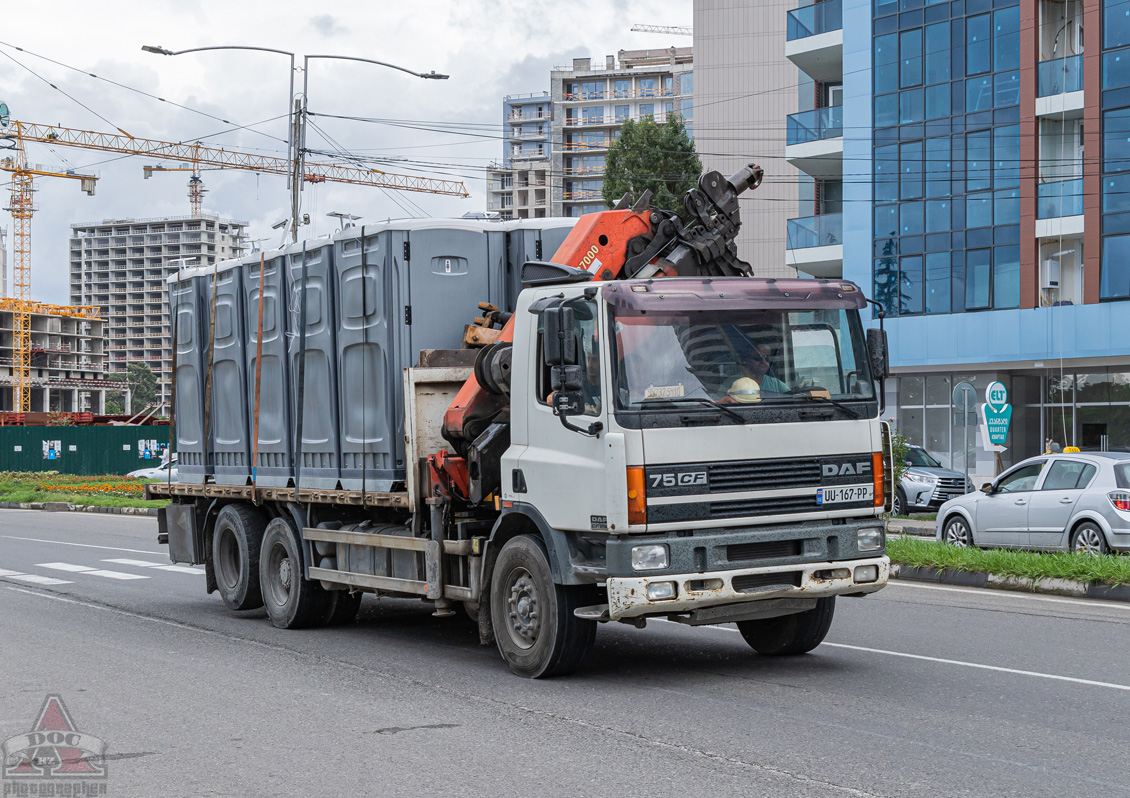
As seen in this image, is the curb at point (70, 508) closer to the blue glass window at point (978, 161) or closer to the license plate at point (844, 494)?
the blue glass window at point (978, 161)

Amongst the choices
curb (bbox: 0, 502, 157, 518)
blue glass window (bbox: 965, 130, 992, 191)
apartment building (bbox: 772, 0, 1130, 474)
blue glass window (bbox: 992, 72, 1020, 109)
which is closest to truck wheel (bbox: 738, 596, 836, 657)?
curb (bbox: 0, 502, 157, 518)

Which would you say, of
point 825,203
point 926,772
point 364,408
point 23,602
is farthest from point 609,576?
point 825,203

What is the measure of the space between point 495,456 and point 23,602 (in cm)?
727

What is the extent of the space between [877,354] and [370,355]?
4.05 m

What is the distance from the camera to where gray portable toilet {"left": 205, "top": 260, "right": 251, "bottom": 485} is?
1282 cm

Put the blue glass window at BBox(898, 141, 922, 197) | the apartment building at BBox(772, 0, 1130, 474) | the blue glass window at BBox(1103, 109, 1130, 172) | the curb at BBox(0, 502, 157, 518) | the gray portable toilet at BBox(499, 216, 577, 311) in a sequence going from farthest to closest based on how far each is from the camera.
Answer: the blue glass window at BBox(898, 141, 922, 197), the apartment building at BBox(772, 0, 1130, 474), the blue glass window at BBox(1103, 109, 1130, 172), the curb at BBox(0, 502, 157, 518), the gray portable toilet at BBox(499, 216, 577, 311)

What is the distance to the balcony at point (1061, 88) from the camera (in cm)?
3441

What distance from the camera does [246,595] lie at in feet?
41.7

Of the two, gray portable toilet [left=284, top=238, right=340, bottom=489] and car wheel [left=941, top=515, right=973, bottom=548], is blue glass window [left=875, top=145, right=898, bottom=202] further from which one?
gray portable toilet [left=284, top=238, right=340, bottom=489]

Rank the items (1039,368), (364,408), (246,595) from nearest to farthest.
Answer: (364,408) < (246,595) < (1039,368)

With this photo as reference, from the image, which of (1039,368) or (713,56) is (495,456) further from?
(713,56)

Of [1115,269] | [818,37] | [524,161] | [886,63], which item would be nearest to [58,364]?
[524,161]

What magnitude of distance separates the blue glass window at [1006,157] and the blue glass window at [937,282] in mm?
2567

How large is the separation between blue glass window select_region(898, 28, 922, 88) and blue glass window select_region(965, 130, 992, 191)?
2665 mm
